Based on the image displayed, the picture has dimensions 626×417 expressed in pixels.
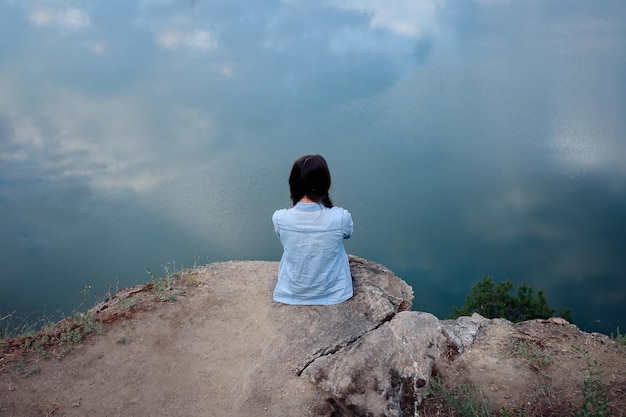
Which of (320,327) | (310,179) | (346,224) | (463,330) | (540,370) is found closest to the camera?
(540,370)

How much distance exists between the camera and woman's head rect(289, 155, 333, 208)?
19.9ft

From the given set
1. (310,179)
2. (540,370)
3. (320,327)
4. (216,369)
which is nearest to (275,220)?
(310,179)

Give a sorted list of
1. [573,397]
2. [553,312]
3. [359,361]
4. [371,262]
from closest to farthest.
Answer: [573,397] → [359,361] → [371,262] → [553,312]

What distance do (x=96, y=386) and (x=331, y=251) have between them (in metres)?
3.00

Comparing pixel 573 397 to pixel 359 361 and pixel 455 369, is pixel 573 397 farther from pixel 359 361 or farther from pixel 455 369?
pixel 359 361

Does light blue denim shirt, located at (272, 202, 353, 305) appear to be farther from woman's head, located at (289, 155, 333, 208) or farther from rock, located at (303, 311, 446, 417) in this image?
rock, located at (303, 311, 446, 417)

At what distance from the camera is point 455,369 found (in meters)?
5.70

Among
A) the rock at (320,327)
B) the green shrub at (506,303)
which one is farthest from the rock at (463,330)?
the green shrub at (506,303)

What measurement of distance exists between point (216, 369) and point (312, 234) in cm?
189

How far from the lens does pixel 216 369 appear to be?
603cm

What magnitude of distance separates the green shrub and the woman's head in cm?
1587

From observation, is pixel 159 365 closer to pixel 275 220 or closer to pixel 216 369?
pixel 216 369

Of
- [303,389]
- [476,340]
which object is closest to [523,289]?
[476,340]

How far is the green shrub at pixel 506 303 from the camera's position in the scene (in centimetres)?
2050
